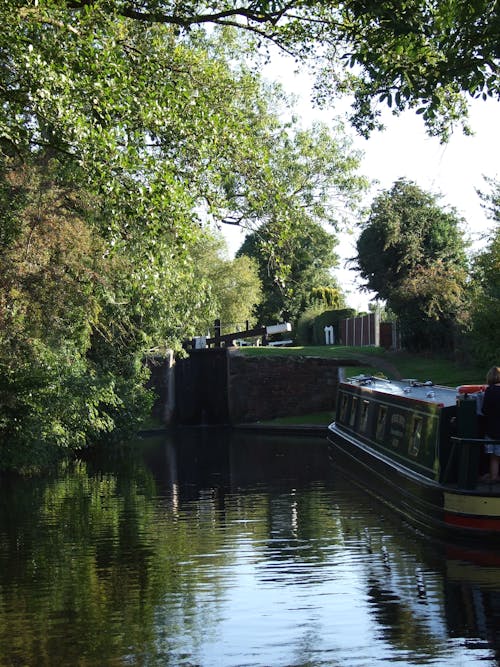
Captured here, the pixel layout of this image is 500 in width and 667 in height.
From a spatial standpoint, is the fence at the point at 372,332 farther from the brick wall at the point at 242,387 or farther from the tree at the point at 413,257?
the brick wall at the point at 242,387

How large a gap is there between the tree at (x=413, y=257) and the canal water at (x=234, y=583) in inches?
556

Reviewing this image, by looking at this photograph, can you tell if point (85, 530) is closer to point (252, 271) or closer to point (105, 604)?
point (105, 604)

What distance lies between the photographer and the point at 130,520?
40.3ft

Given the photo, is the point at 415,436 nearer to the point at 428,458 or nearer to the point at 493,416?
the point at 428,458

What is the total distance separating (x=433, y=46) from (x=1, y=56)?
13.3 feet

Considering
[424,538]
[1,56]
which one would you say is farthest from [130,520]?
[1,56]

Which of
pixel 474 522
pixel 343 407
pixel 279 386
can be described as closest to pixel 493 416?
pixel 474 522

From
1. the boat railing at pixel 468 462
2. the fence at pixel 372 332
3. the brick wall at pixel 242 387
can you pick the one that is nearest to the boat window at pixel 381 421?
the boat railing at pixel 468 462

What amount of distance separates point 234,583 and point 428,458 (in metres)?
3.70

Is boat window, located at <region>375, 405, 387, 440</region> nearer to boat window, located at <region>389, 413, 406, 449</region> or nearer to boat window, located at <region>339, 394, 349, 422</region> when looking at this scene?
boat window, located at <region>389, 413, 406, 449</region>

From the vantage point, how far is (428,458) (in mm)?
11266

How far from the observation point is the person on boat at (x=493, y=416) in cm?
965

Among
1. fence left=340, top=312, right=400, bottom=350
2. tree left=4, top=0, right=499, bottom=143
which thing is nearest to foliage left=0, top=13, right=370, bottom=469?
tree left=4, top=0, right=499, bottom=143

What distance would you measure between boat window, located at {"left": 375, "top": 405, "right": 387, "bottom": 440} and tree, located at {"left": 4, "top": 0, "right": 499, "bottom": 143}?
498 centimetres
